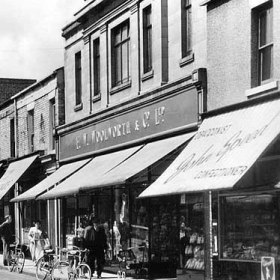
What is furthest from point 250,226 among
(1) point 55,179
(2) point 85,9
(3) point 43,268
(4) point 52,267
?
(2) point 85,9

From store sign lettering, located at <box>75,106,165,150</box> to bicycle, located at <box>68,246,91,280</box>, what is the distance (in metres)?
4.05

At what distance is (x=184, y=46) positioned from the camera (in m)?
20.2

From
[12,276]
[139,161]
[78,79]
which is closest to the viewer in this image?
[139,161]

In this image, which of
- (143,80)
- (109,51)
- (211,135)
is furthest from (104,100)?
(211,135)

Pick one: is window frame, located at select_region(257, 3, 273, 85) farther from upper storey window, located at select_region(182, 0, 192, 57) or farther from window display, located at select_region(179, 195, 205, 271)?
window display, located at select_region(179, 195, 205, 271)

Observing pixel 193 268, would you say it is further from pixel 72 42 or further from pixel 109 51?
pixel 72 42

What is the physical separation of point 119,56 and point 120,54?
0.41 ft

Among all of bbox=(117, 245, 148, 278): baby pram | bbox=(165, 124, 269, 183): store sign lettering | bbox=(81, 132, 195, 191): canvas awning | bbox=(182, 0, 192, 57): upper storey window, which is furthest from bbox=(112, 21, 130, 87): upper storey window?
bbox=(165, 124, 269, 183): store sign lettering

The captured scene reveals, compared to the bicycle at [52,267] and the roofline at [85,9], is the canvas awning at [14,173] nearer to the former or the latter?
the roofline at [85,9]

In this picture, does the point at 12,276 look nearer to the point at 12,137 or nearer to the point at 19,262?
the point at 19,262

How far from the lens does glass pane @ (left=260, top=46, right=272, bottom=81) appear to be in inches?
642

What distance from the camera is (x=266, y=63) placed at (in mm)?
16422

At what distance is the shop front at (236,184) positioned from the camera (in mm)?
13633

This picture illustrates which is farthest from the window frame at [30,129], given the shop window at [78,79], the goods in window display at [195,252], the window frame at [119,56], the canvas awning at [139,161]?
the goods in window display at [195,252]
